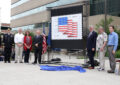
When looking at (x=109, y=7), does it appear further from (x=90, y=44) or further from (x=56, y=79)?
(x=56, y=79)

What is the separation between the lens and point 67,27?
11.6 metres

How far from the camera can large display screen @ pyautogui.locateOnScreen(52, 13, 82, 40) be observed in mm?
11141

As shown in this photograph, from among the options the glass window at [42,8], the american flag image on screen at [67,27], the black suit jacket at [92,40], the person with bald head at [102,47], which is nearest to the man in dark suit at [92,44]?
the black suit jacket at [92,40]

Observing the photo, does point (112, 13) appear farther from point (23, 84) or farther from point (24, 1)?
point (24, 1)

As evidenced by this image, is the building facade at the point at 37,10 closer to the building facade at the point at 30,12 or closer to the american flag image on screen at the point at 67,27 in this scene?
the building facade at the point at 30,12

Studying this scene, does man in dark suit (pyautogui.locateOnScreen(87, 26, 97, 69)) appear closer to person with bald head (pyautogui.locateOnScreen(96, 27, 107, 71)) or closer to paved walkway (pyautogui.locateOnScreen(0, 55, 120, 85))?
person with bald head (pyautogui.locateOnScreen(96, 27, 107, 71))

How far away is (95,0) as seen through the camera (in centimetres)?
3609

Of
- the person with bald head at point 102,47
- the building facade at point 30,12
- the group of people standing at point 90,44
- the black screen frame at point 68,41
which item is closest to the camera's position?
the group of people standing at point 90,44

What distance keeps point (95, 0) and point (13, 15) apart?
46.2 m

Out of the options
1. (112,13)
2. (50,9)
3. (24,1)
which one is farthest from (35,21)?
(50,9)

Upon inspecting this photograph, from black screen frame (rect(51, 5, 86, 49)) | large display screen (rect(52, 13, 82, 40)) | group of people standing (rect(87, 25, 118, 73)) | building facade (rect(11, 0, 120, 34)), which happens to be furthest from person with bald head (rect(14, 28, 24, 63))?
building facade (rect(11, 0, 120, 34))

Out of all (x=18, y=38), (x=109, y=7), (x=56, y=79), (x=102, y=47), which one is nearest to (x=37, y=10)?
(x=109, y=7)

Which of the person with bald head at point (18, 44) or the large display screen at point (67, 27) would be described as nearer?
the large display screen at point (67, 27)

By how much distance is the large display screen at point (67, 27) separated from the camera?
11.1 meters
